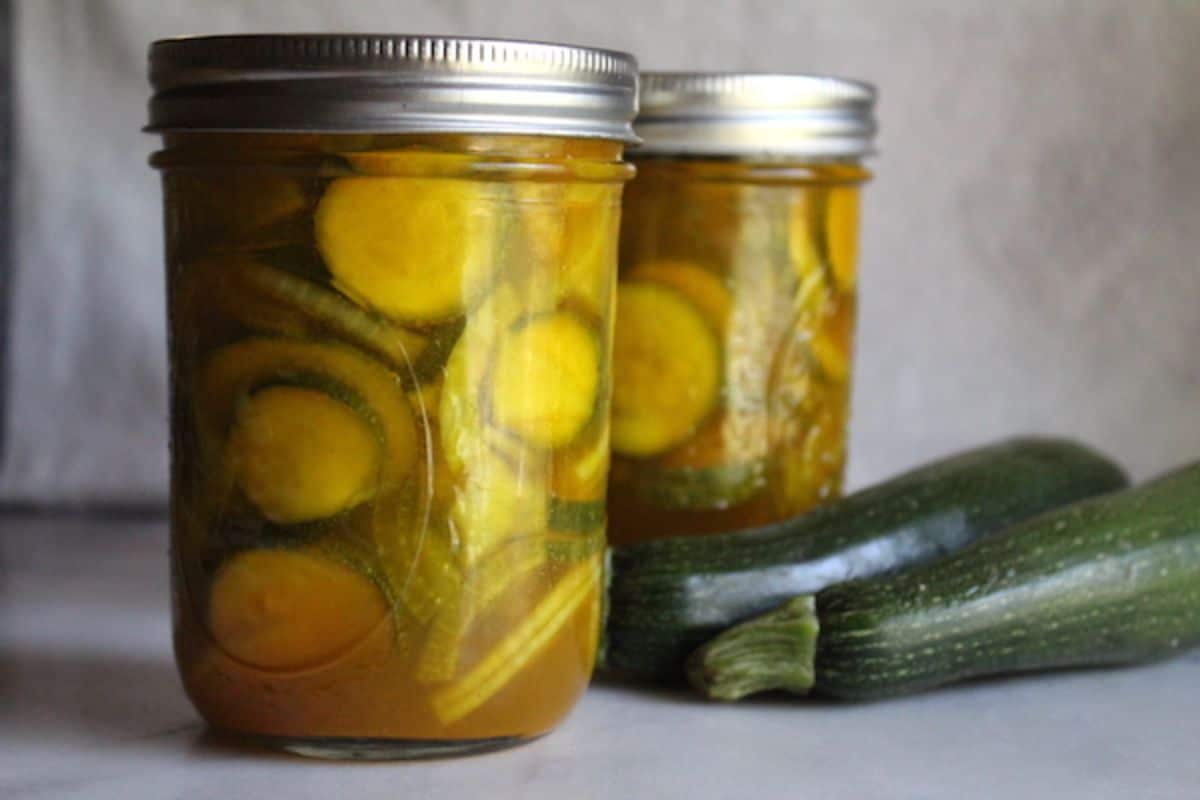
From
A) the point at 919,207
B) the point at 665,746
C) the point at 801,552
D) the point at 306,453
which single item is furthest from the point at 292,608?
the point at 919,207

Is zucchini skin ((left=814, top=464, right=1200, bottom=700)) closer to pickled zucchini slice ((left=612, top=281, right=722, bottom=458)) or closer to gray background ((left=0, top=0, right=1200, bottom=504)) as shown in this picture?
pickled zucchini slice ((left=612, top=281, right=722, bottom=458))

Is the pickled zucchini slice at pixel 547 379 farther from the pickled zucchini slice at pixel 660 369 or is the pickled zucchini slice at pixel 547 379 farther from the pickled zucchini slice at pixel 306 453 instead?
the pickled zucchini slice at pixel 660 369

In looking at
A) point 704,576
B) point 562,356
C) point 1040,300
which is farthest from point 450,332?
point 1040,300

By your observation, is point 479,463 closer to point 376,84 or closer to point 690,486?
point 376,84

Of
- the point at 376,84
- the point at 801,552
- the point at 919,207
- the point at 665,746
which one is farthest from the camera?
the point at 919,207

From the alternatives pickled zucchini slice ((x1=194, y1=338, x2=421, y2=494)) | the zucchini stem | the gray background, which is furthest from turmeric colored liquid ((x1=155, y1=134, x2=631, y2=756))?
the gray background

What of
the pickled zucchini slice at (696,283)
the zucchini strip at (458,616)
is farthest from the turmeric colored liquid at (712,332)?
the zucchini strip at (458,616)
